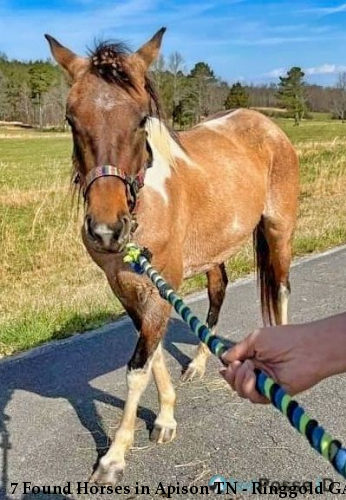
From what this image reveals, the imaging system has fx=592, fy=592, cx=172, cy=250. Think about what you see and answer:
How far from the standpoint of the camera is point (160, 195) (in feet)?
11.5

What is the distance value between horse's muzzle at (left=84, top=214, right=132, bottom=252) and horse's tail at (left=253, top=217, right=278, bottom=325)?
2.47m

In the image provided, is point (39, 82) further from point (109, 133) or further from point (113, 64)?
point (109, 133)

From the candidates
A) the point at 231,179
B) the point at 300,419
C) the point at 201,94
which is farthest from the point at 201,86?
the point at 300,419

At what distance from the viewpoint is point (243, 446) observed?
128 inches

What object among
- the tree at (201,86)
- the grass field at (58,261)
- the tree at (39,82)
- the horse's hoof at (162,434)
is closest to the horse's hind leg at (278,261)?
the grass field at (58,261)

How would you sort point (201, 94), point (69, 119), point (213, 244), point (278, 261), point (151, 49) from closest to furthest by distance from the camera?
point (69, 119) < point (151, 49) < point (213, 244) < point (278, 261) < point (201, 94)

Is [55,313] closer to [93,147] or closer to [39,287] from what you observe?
[39,287]

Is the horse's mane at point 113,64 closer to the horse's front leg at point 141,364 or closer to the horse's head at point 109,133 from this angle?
the horse's head at point 109,133

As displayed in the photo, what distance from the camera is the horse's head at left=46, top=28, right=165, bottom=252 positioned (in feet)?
8.74

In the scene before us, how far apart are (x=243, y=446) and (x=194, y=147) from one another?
7.13ft

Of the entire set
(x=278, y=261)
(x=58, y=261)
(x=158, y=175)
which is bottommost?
(x=58, y=261)

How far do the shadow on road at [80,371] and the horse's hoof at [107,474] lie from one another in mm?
234

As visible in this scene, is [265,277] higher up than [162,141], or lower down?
lower down

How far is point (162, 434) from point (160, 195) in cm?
139
